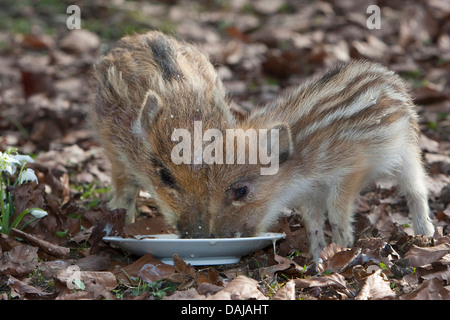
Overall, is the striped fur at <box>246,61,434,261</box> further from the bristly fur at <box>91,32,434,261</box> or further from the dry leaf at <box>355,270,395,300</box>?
the dry leaf at <box>355,270,395,300</box>

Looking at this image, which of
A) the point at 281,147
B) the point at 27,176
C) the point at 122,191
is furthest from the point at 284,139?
the point at 27,176

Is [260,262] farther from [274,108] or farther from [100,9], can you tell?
[100,9]

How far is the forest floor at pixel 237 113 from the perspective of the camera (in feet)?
14.0

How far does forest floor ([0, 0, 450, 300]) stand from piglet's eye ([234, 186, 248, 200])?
45 cm

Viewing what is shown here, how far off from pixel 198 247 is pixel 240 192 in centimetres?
66

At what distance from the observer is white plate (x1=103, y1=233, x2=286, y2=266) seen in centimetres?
425

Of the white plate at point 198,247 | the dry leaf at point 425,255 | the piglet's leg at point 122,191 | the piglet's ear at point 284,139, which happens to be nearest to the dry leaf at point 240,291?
the white plate at point 198,247

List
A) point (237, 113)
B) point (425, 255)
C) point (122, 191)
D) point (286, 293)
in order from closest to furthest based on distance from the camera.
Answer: point (286, 293) → point (425, 255) → point (122, 191) → point (237, 113)

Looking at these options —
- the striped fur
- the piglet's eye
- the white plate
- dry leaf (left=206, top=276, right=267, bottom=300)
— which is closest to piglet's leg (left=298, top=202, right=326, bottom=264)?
the striped fur

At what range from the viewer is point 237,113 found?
6.57m

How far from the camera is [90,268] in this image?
4.65 metres

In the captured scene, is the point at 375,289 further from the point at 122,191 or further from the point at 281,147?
the point at 122,191
